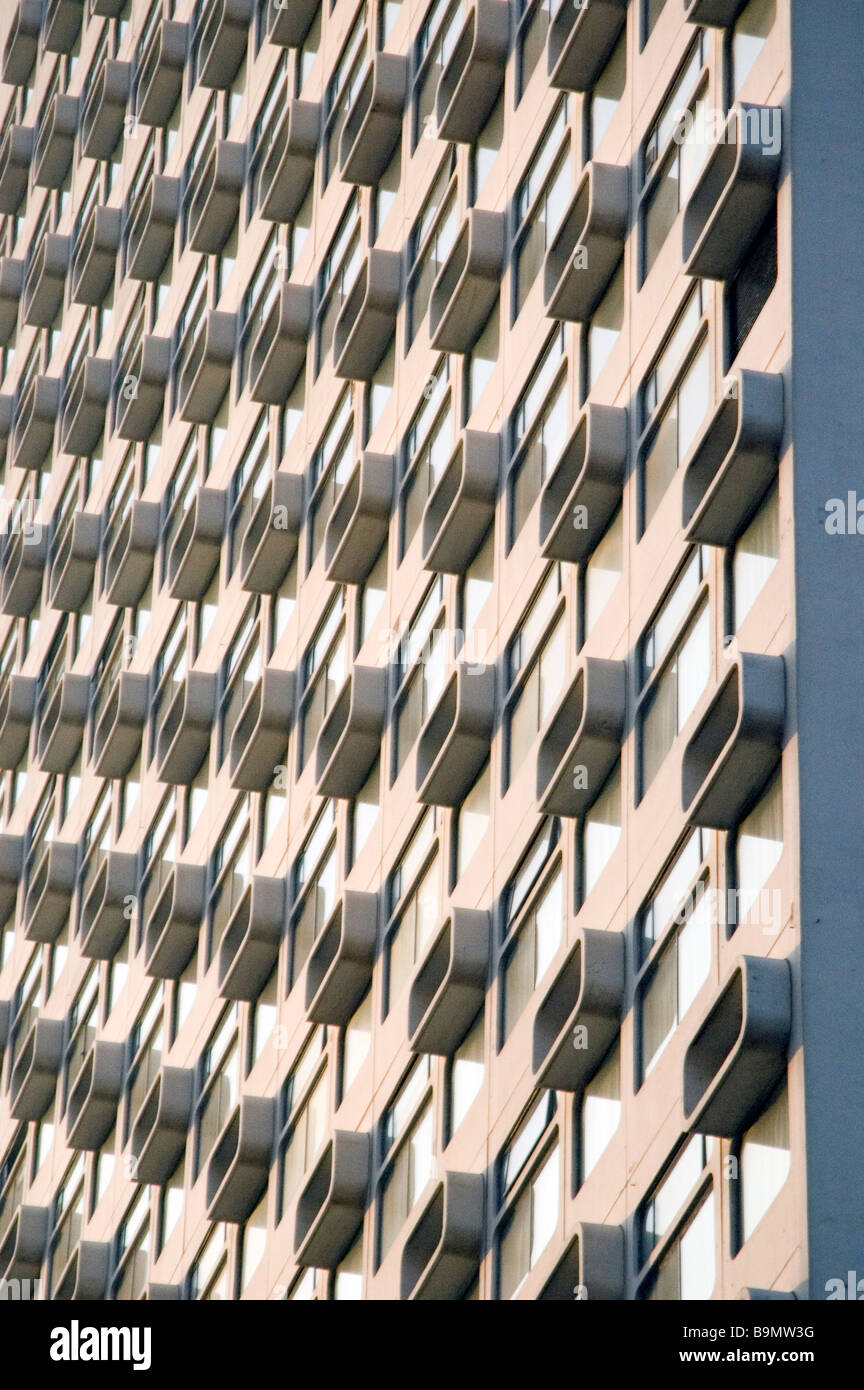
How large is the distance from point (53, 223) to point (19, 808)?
14685 mm

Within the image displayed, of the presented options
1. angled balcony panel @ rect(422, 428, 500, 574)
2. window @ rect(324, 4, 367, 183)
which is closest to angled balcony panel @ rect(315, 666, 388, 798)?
angled balcony panel @ rect(422, 428, 500, 574)

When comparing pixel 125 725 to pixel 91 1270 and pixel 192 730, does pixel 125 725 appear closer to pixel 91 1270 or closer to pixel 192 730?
pixel 192 730

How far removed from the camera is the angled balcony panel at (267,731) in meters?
44.7

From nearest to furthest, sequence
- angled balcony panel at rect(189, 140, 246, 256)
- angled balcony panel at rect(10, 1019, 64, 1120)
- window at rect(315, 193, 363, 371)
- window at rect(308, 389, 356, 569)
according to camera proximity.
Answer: window at rect(308, 389, 356, 569), window at rect(315, 193, 363, 371), angled balcony panel at rect(189, 140, 246, 256), angled balcony panel at rect(10, 1019, 64, 1120)

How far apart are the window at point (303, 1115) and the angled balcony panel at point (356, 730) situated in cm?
350

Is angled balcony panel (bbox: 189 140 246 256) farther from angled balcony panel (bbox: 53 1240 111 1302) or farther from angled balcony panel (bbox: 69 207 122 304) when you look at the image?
angled balcony panel (bbox: 53 1240 111 1302)

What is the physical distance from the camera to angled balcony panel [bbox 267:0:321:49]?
5041 centimetres

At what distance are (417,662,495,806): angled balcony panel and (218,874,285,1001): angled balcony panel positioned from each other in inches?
264

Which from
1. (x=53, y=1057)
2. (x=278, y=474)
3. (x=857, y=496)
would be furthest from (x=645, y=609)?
(x=53, y=1057)

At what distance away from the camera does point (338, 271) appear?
152 feet

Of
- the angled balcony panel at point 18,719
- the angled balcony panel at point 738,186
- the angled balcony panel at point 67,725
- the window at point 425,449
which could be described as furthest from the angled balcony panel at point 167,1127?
the angled balcony panel at point 738,186

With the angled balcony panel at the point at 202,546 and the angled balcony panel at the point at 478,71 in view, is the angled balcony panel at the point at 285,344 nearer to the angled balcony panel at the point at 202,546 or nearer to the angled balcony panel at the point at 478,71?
the angled balcony panel at the point at 202,546

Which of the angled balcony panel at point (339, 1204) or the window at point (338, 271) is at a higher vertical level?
the window at point (338, 271)
